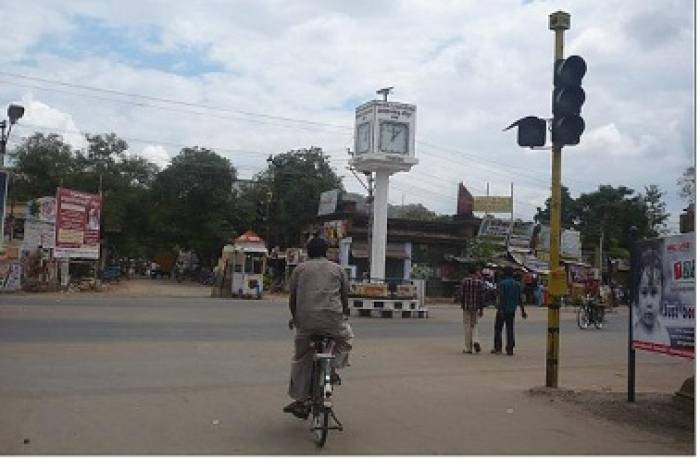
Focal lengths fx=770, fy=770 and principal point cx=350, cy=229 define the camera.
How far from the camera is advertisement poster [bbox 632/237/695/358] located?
26.5ft

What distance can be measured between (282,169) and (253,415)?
2169 inches

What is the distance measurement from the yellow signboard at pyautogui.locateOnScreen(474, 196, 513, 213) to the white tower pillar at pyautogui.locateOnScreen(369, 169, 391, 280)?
2000 centimetres

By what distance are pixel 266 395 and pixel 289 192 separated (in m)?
50.8

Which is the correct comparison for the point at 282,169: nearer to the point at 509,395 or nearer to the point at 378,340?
the point at 378,340

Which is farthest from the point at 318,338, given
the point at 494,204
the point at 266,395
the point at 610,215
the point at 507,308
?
the point at 610,215

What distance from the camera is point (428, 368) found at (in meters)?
12.3

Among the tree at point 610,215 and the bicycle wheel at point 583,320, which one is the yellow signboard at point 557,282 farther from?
the tree at point 610,215

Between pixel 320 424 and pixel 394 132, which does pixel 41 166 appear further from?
pixel 320 424

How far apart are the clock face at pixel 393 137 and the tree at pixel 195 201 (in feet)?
88.8

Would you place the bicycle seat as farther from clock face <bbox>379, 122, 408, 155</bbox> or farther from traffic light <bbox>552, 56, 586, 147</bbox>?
clock face <bbox>379, 122, 408, 155</bbox>

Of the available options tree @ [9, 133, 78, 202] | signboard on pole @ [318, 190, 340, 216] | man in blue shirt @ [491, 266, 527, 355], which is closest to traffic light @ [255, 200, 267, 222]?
signboard on pole @ [318, 190, 340, 216]

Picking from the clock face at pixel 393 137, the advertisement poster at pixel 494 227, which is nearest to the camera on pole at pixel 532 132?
the clock face at pixel 393 137

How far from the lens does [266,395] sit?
29.4 feet

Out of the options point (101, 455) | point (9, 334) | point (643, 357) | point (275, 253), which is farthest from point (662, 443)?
point (275, 253)
